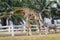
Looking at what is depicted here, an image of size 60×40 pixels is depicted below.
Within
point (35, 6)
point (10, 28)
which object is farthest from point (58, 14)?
point (10, 28)

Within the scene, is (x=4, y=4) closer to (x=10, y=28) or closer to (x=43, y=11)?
(x=43, y=11)

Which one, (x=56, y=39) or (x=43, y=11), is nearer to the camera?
(x=56, y=39)

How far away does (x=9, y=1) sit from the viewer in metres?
34.1

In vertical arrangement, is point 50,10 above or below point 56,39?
above

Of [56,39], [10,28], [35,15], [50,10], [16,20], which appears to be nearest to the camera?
[56,39]

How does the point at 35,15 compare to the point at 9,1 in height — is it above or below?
below

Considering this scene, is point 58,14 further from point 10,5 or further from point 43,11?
point 10,5

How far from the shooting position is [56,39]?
13133 millimetres

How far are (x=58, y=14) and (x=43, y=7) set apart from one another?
101 inches

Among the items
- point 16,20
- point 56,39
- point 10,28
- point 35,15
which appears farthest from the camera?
point 16,20

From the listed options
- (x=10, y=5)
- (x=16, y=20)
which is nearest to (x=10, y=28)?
(x=16, y=20)

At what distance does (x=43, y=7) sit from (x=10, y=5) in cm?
517

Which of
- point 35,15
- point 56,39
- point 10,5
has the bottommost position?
point 56,39

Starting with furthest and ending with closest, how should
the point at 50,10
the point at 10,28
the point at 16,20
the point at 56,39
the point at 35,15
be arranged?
the point at 50,10
the point at 16,20
the point at 10,28
the point at 35,15
the point at 56,39
